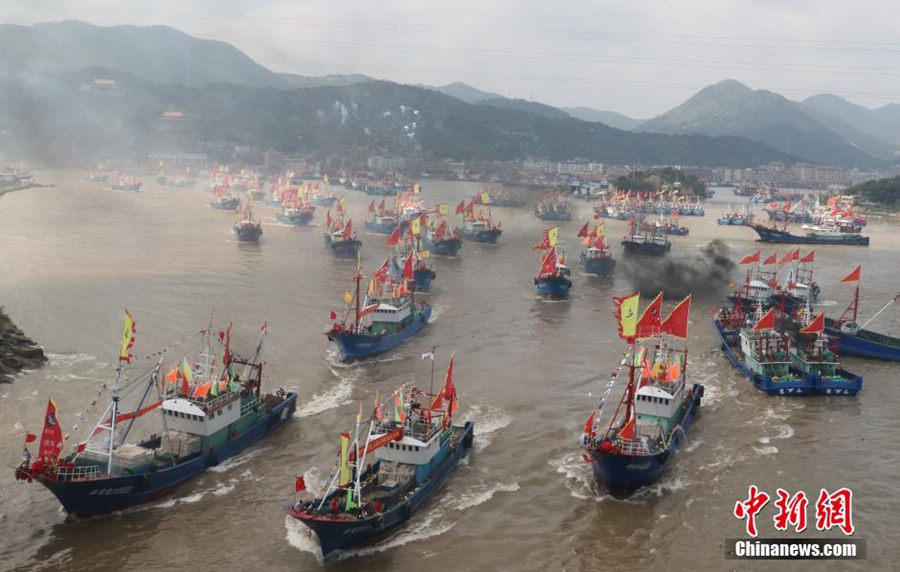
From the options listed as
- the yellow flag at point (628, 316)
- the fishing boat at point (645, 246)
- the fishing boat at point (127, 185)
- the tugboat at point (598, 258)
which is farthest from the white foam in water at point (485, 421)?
the fishing boat at point (127, 185)

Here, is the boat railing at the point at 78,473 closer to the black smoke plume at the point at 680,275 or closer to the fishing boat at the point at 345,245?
the black smoke plume at the point at 680,275

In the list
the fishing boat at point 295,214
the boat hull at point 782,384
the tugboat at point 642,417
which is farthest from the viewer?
the fishing boat at point 295,214

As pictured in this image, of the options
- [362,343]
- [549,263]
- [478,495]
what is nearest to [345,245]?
[549,263]

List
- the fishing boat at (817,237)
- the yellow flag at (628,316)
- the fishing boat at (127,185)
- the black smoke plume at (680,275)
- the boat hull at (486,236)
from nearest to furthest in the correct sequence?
the yellow flag at (628,316) < the black smoke plume at (680,275) < the boat hull at (486,236) < the fishing boat at (817,237) < the fishing boat at (127,185)

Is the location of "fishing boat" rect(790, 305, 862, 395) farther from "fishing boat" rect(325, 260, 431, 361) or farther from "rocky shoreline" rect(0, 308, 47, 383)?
"rocky shoreline" rect(0, 308, 47, 383)

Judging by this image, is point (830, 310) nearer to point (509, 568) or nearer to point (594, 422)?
point (594, 422)

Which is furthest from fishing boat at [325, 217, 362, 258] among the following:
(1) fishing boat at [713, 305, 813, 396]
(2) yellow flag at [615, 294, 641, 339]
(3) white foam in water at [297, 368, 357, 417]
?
(2) yellow flag at [615, 294, 641, 339]
